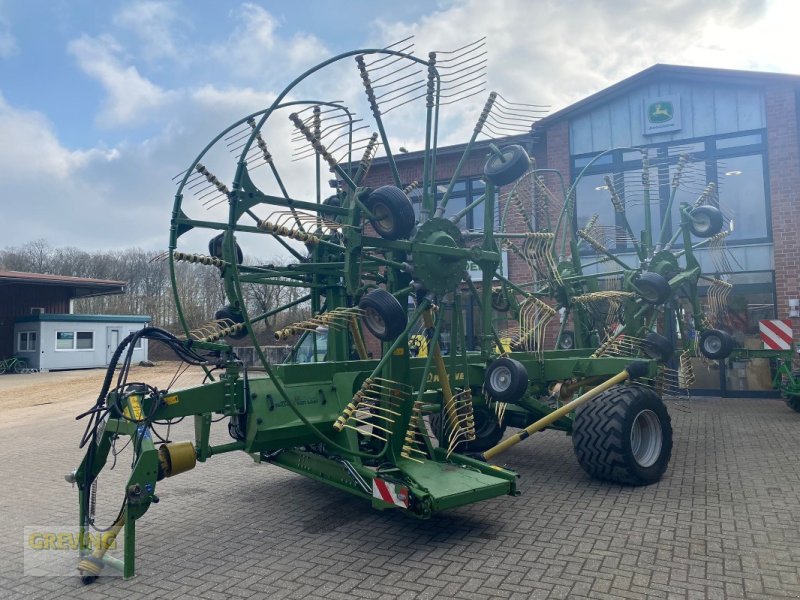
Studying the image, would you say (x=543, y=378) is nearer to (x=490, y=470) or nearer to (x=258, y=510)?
(x=490, y=470)

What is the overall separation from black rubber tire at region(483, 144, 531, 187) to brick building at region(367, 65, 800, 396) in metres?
6.34

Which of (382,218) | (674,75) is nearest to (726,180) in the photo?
(674,75)

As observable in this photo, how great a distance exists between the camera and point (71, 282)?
29.1 metres

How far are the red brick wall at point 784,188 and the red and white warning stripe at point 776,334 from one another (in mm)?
1148

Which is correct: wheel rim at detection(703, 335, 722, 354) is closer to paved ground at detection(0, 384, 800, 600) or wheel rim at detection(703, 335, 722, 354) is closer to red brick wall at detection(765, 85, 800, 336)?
paved ground at detection(0, 384, 800, 600)

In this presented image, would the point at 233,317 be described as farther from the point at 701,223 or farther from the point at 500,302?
the point at 701,223

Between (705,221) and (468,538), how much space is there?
22.2 ft

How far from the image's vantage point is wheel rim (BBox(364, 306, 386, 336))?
482cm

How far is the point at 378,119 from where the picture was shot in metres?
5.56

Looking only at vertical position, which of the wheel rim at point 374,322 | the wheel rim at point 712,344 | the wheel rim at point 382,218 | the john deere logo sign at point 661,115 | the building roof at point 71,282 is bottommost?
the wheel rim at point 712,344

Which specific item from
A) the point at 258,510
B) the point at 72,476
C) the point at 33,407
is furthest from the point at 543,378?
the point at 33,407

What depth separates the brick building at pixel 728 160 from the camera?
41.2 feet

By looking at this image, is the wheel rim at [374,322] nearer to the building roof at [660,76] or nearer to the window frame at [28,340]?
the building roof at [660,76]

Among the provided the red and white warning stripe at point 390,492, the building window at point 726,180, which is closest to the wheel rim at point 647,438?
the red and white warning stripe at point 390,492
